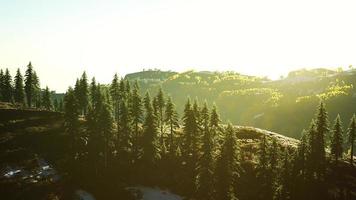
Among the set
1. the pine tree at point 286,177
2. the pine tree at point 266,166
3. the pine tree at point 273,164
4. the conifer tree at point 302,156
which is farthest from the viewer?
the conifer tree at point 302,156

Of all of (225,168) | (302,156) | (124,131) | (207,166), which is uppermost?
(124,131)

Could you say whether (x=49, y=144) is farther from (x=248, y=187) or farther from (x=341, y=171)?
(x=341, y=171)

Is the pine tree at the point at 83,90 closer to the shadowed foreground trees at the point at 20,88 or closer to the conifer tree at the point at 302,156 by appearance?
the shadowed foreground trees at the point at 20,88

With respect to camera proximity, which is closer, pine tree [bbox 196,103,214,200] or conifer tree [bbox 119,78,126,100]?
pine tree [bbox 196,103,214,200]

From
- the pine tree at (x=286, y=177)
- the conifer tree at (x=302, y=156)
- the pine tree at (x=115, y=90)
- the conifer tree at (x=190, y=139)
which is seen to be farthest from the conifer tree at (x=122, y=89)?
the pine tree at (x=286, y=177)

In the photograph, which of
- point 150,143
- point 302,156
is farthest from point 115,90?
point 302,156

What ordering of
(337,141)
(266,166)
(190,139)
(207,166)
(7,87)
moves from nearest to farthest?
(207,166) → (266,166) → (190,139) → (337,141) → (7,87)

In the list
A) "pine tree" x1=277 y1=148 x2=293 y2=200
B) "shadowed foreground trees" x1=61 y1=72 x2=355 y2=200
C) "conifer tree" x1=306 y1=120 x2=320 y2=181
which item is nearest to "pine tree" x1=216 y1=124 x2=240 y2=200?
"shadowed foreground trees" x1=61 y1=72 x2=355 y2=200

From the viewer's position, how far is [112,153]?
8456cm

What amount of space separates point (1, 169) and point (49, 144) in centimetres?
1476

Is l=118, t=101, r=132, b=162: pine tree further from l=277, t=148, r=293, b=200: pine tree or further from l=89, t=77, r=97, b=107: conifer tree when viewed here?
l=277, t=148, r=293, b=200: pine tree

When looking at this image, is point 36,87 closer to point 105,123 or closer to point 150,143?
point 105,123

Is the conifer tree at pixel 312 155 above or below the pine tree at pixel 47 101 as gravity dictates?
below

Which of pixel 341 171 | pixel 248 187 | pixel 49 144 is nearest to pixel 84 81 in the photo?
pixel 49 144
